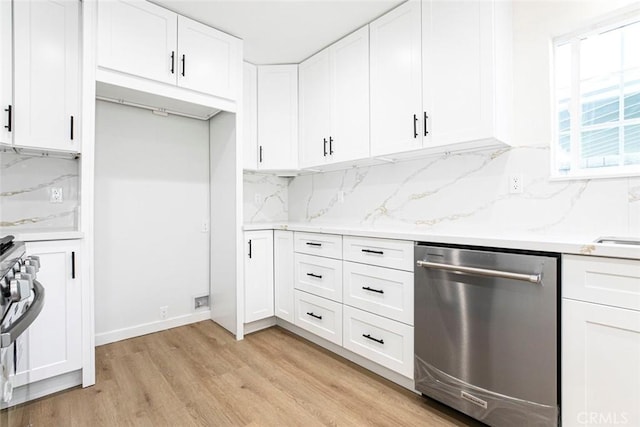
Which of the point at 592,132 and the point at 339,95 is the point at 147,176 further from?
the point at 592,132

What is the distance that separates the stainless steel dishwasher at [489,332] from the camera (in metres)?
1.37

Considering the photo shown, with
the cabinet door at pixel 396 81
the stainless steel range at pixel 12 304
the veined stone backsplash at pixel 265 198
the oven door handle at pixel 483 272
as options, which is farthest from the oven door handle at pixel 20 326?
the veined stone backsplash at pixel 265 198

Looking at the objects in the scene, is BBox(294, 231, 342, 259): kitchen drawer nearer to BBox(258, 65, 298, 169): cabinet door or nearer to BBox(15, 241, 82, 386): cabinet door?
BBox(258, 65, 298, 169): cabinet door

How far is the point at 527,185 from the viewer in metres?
1.93

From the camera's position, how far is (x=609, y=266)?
124 centimetres

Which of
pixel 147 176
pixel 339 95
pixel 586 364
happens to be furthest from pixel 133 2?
pixel 586 364

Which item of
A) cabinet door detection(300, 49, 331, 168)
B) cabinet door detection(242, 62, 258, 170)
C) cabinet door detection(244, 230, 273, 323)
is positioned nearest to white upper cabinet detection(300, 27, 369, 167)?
cabinet door detection(300, 49, 331, 168)

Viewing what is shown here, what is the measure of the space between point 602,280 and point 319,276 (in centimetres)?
170

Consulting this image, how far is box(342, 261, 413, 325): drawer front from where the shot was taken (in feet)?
6.21

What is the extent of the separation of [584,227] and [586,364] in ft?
2.57

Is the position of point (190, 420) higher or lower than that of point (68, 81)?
lower

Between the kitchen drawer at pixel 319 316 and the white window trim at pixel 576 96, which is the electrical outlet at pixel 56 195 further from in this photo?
the white window trim at pixel 576 96

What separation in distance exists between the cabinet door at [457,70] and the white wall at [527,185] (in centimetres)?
33

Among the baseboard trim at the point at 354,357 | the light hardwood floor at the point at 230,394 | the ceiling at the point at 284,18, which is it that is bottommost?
the light hardwood floor at the point at 230,394
